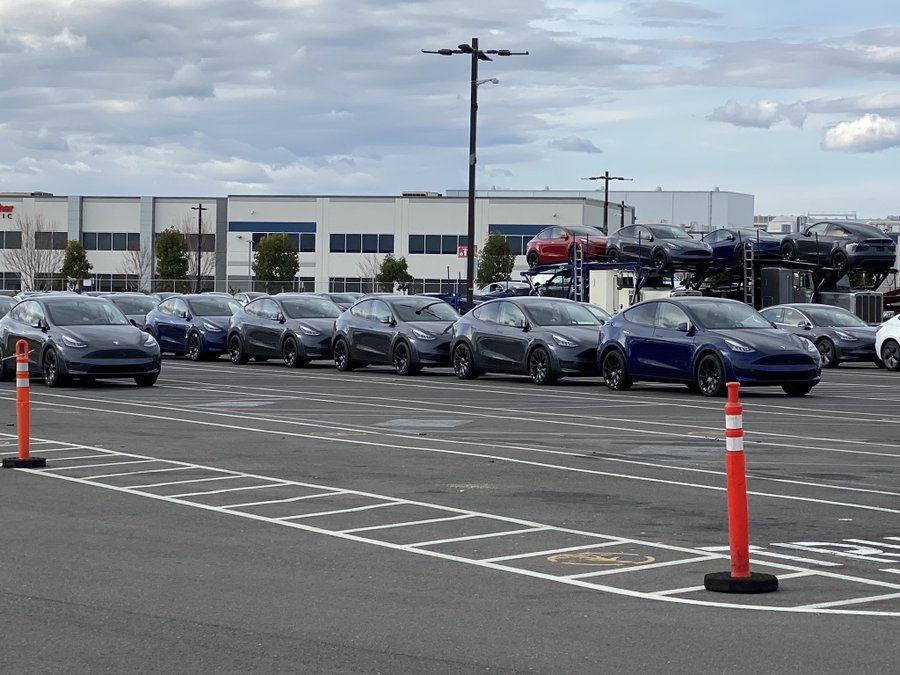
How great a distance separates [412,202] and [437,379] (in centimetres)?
7663

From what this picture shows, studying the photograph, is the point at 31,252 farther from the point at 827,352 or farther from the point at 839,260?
the point at 827,352

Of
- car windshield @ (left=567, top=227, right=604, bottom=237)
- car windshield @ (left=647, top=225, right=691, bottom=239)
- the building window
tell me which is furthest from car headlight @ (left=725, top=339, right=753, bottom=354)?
the building window

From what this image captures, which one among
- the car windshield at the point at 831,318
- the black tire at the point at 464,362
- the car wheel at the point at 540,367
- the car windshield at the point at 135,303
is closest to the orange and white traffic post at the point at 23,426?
the car wheel at the point at 540,367

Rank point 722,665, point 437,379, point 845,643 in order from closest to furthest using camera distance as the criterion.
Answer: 1. point 722,665
2. point 845,643
3. point 437,379

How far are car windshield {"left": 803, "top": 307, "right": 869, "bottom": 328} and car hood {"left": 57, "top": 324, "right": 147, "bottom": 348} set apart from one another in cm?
1614

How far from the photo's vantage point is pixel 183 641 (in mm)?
7164

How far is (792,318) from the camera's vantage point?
116 feet

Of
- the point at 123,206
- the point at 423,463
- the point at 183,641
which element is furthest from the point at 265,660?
the point at 123,206

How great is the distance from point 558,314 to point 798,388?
508cm

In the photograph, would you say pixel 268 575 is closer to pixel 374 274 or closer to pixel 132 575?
pixel 132 575

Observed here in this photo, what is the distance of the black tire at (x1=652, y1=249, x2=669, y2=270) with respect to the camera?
41062mm

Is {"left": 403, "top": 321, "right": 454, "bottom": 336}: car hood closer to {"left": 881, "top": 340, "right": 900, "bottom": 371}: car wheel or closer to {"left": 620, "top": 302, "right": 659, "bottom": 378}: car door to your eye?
{"left": 620, "top": 302, "right": 659, "bottom": 378}: car door

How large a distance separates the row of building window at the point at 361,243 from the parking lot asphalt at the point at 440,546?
85900 mm

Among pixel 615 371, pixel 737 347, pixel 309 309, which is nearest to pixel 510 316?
pixel 615 371
